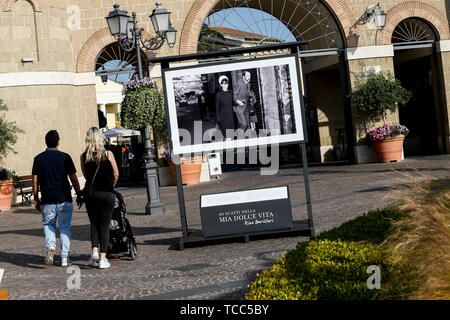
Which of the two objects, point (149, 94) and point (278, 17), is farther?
point (278, 17)

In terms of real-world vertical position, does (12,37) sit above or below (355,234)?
above

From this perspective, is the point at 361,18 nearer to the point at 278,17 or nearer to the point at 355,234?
the point at 278,17

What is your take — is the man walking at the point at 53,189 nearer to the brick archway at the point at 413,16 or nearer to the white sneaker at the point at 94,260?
the white sneaker at the point at 94,260

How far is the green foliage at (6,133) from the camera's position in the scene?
16.6 m

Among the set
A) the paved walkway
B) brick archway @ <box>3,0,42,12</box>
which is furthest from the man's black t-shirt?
brick archway @ <box>3,0,42,12</box>

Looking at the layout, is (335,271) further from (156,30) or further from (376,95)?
(376,95)

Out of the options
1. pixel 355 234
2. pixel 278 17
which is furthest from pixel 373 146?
pixel 355 234

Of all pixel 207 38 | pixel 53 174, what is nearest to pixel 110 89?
pixel 207 38

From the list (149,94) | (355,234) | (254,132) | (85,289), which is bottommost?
(85,289)

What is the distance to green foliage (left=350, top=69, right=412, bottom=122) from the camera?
755 inches

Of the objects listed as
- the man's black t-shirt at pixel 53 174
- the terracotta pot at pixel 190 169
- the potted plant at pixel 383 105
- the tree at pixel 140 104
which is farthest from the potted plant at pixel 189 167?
the man's black t-shirt at pixel 53 174

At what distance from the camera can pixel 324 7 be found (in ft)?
67.6

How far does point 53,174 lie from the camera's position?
7.40 meters
